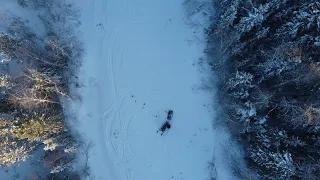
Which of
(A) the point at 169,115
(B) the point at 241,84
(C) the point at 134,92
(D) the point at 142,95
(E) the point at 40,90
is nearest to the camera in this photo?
(B) the point at 241,84

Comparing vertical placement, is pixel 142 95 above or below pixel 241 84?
above

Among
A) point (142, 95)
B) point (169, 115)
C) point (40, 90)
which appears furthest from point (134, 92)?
point (40, 90)

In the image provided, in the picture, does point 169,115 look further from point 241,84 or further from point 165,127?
point 241,84

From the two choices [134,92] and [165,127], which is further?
[134,92]

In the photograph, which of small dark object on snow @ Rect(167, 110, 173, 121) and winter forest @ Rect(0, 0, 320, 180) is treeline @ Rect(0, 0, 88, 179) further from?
small dark object on snow @ Rect(167, 110, 173, 121)

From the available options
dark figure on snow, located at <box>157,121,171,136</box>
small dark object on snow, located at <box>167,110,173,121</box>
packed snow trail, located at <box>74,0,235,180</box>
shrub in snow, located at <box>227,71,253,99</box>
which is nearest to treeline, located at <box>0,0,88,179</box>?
packed snow trail, located at <box>74,0,235,180</box>

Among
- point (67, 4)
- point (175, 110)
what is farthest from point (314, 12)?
point (67, 4)

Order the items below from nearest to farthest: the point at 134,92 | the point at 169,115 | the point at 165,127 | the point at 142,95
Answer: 1. the point at 165,127
2. the point at 169,115
3. the point at 142,95
4. the point at 134,92
